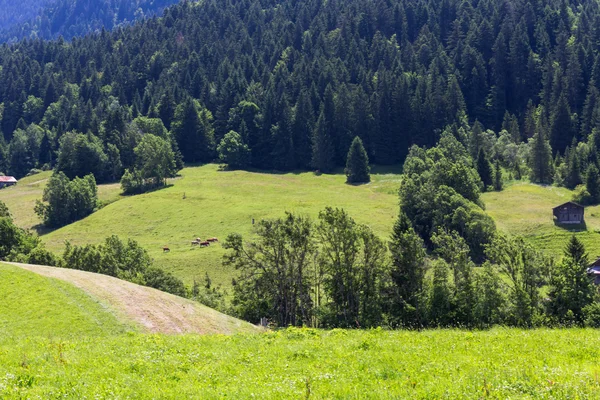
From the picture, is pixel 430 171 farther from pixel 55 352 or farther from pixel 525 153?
pixel 55 352

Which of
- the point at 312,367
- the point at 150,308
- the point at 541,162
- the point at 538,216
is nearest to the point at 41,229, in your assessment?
the point at 150,308

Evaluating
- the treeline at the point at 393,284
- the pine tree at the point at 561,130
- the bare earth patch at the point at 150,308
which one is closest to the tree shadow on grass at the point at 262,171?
the pine tree at the point at 561,130

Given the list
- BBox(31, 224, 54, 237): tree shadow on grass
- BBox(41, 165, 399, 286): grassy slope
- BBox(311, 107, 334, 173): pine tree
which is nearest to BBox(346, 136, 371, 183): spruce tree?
BBox(41, 165, 399, 286): grassy slope

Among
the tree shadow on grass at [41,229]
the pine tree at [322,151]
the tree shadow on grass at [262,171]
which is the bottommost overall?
the tree shadow on grass at [41,229]

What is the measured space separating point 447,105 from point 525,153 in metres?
33.2

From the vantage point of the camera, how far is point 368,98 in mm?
184875

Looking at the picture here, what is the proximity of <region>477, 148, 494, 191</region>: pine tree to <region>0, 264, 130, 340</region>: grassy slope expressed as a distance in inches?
4494

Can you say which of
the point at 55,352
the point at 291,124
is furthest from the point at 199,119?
the point at 55,352

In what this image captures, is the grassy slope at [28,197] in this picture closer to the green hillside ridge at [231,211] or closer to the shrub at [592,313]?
the green hillside ridge at [231,211]

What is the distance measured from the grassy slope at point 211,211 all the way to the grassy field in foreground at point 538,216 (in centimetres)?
2078

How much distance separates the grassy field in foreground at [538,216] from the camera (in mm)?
100125

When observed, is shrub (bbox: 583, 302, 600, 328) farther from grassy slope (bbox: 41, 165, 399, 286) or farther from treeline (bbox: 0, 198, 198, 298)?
grassy slope (bbox: 41, 165, 399, 286)

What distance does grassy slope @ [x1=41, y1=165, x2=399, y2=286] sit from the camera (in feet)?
319

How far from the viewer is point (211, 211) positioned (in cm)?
12081
